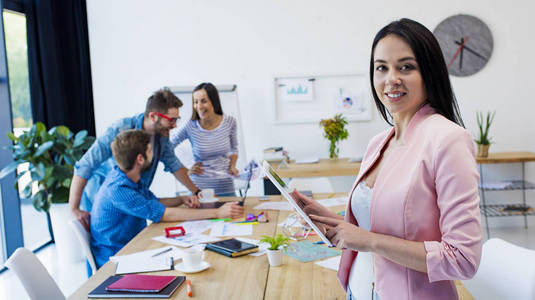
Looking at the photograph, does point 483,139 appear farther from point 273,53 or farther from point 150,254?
point 150,254

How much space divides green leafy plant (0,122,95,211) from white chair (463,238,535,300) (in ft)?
11.3

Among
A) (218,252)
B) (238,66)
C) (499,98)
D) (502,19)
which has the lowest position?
(218,252)

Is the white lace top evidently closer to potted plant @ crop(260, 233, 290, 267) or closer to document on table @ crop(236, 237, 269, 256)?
potted plant @ crop(260, 233, 290, 267)

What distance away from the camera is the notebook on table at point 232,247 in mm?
1918

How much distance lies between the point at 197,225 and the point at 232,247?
1.75 feet

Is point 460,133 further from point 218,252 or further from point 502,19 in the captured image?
point 502,19

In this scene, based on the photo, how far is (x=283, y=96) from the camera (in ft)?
15.3

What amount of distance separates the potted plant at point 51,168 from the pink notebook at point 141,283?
2596 mm

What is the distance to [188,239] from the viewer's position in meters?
2.18

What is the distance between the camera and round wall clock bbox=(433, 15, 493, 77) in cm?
448

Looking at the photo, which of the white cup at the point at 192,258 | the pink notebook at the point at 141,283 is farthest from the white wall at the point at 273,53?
the pink notebook at the point at 141,283

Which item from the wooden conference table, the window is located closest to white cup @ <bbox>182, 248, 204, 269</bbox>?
the wooden conference table

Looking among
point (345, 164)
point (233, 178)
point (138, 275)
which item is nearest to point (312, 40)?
point (345, 164)

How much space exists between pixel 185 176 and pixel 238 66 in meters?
1.88
